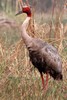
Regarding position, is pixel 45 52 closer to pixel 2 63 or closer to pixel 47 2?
pixel 2 63

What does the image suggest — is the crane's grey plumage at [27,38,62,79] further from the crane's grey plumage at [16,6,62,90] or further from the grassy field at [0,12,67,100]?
the grassy field at [0,12,67,100]

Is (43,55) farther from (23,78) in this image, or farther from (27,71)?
(27,71)

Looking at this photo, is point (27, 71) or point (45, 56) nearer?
point (45, 56)

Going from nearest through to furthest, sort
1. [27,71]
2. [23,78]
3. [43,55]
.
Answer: [43,55] < [23,78] < [27,71]

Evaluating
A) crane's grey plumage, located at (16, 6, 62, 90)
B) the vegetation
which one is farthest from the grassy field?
crane's grey plumage, located at (16, 6, 62, 90)

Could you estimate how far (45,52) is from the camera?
8289 millimetres

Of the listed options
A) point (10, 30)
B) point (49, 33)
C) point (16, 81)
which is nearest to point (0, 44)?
point (49, 33)

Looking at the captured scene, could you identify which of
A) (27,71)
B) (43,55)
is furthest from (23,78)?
(43,55)

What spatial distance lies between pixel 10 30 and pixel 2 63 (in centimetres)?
688

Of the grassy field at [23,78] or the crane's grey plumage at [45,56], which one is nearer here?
the grassy field at [23,78]

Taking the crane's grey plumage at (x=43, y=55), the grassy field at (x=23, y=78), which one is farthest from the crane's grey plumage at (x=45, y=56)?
the grassy field at (x=23, y=78)

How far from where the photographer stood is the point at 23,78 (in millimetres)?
8531

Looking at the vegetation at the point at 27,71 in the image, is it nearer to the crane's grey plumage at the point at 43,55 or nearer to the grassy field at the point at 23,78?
the grassy field at the point at 23,78

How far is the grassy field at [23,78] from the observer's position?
25.3ft
